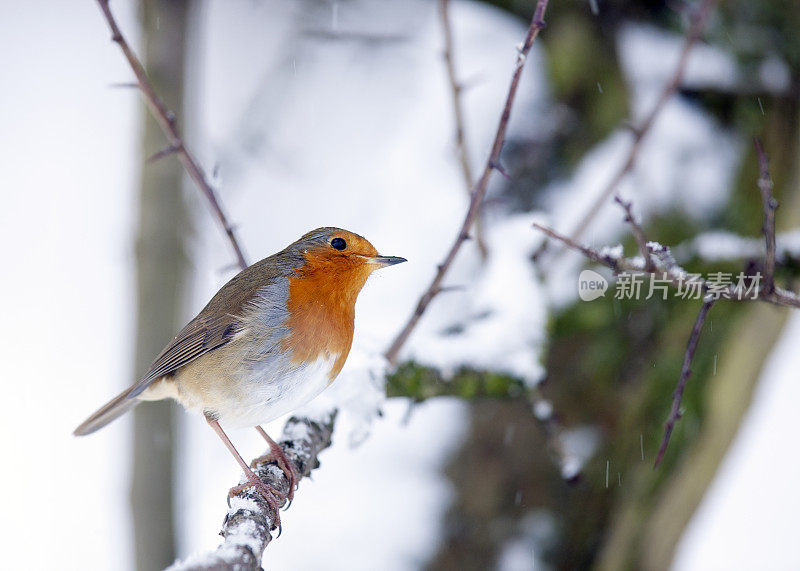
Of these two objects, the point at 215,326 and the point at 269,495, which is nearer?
the point at 269,495

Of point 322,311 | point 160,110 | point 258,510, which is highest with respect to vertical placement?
point 160,110

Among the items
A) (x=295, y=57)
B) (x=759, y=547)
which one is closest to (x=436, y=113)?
(x=295, y=57)

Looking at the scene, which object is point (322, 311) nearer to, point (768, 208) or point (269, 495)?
point (269, 495)

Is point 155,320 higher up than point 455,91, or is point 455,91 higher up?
point 155,320

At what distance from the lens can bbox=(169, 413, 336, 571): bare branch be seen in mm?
1320

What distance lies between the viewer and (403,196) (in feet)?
14.5

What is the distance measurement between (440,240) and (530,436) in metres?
1.20

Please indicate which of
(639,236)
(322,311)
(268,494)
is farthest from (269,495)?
(639,236)

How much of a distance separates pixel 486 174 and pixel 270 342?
0.88m

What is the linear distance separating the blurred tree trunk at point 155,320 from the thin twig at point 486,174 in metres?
1.72

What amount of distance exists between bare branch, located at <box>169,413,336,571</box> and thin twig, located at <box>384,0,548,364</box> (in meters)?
0.40

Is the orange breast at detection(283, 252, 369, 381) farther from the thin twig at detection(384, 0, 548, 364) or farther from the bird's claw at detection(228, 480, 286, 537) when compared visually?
the bird's claw at detection(228, 480, 286, 537)

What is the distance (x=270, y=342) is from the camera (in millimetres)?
2309

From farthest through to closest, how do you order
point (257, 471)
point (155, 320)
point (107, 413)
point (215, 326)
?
point (155, 320) < point (107, 413) < point (215, 326) < point (257, 471)
